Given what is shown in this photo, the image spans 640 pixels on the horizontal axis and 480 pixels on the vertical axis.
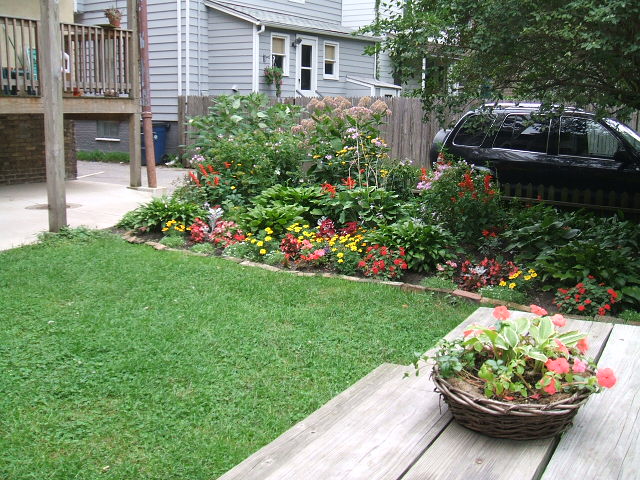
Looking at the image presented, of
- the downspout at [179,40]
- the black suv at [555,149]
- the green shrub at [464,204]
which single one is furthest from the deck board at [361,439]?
the downspout at [179,40]

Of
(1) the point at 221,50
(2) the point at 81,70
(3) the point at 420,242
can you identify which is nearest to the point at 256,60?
(1) the point at 221,50

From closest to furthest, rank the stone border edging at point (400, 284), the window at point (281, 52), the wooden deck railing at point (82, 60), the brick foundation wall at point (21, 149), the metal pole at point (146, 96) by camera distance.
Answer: the stone border edging at point (400, 284)
the wooden deck railing at point (82, 60)
the metal pole at point (146, 96)
the brick foundation wall at point (21, 149)
the window at point (281, 52)

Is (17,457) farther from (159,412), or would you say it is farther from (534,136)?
(534,136)

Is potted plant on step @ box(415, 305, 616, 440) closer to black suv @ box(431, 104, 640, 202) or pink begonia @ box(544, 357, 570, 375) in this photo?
pink begonia @ box(544, 357, 570, 375)

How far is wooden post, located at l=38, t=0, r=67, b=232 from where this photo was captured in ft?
26.1

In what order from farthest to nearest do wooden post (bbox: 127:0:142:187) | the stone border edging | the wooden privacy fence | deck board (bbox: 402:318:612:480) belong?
the wooden privacy fence
wooden post (bbox: 127:0:142:187)
the stone border edging
deck board (bbox: 402:318:612:480)

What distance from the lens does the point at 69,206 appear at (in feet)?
33.2

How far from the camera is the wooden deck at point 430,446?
6.04 ft

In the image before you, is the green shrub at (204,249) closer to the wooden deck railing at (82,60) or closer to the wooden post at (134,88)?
the wooden post at (134,88)

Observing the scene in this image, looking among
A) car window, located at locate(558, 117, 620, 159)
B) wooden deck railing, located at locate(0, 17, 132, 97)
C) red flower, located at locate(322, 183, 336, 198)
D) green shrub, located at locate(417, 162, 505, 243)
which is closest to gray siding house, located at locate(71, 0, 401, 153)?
wooden deck railing, located at locate(0, 17, 132, 97)

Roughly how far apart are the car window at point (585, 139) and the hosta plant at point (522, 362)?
23.9ft

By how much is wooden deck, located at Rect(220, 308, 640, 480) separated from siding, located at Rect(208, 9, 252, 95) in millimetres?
17371

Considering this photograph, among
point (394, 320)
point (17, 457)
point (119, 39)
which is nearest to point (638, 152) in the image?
point (394, 320)

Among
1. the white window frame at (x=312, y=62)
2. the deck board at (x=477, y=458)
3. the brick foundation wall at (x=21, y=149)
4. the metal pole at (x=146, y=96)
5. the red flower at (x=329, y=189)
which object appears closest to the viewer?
the deck board at (x=477, y=458)
